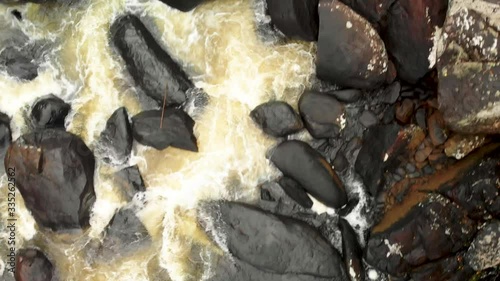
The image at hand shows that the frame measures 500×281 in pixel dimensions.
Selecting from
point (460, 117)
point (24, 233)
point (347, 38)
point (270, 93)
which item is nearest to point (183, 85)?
point (270, 93)

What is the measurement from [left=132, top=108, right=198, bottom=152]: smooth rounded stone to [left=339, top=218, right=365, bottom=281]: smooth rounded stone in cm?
226

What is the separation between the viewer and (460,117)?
6.44m

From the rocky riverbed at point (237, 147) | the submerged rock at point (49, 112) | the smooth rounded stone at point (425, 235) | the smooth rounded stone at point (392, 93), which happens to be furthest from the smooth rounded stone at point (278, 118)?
the submerged rock at point (49, 112)

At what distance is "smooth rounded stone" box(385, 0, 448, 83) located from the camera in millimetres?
6555

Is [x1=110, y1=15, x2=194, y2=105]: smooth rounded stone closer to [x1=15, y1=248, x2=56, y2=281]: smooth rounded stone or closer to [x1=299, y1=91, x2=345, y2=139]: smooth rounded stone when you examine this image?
[x1=299, y1=91, x2=345, y2=139]: smooth rounded stone

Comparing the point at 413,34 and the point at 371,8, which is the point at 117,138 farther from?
the point at 413,34

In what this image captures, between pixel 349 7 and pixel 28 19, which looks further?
pixel 28 19

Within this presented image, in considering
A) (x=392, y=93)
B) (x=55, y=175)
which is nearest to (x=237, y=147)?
(x=392, y=93)

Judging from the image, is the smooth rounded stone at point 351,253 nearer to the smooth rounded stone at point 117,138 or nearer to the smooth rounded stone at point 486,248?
the smooth rounded stone at point 486,248

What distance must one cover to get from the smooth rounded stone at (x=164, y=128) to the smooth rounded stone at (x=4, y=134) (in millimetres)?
1746

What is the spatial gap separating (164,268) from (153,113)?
2047 millimetres

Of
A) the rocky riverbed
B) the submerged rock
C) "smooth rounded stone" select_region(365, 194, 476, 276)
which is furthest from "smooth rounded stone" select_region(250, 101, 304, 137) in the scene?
the submerged rock

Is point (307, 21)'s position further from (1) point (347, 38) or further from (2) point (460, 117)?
(2) point (460, 117)

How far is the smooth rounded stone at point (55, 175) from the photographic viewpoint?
705cm
